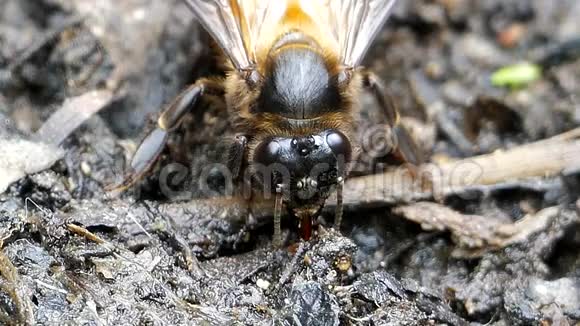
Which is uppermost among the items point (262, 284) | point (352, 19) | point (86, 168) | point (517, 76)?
point (352, 19)

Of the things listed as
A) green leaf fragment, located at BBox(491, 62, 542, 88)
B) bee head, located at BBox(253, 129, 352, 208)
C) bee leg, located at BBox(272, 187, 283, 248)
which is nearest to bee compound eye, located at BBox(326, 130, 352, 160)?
bee head, located at BBox(253, 129, 352, 208)

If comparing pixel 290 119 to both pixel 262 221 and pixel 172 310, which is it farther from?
pixel 172 310

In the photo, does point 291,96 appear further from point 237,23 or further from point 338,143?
point 237,23

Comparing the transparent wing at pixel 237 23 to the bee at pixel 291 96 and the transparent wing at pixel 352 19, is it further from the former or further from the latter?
the transparent wing at pixel 352 19

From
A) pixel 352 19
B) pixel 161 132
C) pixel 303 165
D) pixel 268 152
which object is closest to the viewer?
pixel 303 165

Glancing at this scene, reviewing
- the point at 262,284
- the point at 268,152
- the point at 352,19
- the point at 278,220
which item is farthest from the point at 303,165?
the point at 352,19

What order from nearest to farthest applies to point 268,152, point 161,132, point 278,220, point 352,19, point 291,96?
point 268,152 → point 278,220 → point 291,96 → point 161,132 → point 352,19
